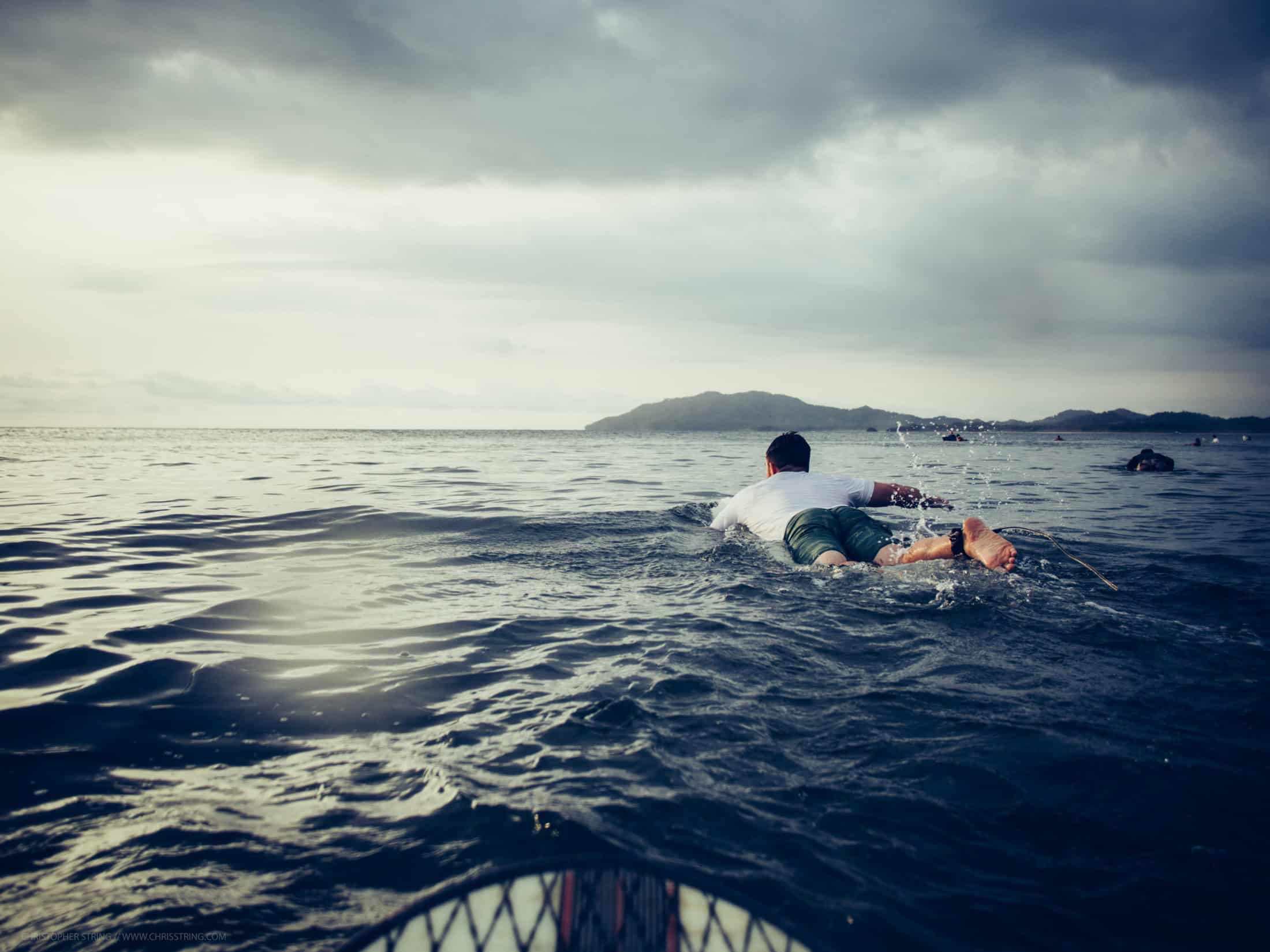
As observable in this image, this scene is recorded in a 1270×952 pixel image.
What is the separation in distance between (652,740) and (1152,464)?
86.3 ft

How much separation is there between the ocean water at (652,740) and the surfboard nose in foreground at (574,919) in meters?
0.31

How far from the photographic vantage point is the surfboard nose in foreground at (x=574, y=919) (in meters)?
1.88

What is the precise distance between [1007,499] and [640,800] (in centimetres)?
1456

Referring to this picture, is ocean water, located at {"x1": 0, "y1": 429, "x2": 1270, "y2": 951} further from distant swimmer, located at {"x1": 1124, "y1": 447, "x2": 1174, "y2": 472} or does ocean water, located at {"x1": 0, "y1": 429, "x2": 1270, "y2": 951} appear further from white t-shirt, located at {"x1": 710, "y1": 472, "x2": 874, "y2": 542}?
distant swimmer, located at {"x1": 1124, "y1": 447, "x2": 1174, "y2": 472}

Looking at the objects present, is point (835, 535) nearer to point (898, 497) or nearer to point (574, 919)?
point (898, 497)

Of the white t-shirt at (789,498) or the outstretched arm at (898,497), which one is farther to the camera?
the outstretched arm at (898,497)

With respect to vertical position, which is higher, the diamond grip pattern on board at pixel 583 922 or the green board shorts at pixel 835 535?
the green board shorts at pixel 835 535

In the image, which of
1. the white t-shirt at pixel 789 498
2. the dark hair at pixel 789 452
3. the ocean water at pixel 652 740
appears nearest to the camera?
the ocean water at pixel 652 740

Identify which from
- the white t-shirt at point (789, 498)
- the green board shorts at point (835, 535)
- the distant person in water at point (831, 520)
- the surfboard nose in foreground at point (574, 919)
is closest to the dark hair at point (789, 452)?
the distant person in water at point (831, 520)

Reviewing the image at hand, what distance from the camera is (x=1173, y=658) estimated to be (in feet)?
14.5

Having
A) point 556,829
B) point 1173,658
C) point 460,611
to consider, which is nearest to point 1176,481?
point 1173,658

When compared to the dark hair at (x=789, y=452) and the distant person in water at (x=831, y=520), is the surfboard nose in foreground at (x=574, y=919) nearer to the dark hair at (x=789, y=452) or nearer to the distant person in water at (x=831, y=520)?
the distant person in water at (x=831, y=520)

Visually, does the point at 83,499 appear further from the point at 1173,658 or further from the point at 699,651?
the point at 1173,658

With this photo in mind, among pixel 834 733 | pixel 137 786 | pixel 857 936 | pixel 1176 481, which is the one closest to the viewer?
pixel 857 936
